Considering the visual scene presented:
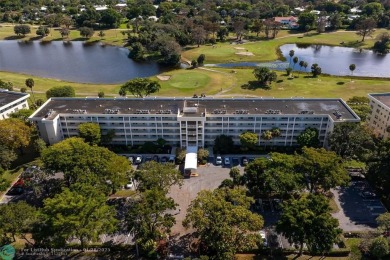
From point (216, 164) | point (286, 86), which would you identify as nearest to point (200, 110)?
point (216, 164)

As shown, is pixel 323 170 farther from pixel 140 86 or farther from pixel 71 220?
pixel 140 86

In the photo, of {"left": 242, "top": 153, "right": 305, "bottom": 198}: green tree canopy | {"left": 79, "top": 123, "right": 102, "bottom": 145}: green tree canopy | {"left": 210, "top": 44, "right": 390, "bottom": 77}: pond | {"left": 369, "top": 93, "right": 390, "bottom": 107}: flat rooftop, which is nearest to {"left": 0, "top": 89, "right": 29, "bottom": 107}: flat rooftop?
{"left": 79, "top": 123, "right": 102, "bottom": 145}: green tree canopy

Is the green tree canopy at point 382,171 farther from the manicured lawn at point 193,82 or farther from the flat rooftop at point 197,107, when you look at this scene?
the manicured lawn at point 193,82

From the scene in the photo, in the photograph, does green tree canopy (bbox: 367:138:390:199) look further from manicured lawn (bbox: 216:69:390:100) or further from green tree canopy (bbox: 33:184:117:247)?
green tree canopy (bbox: 33:184:117:247)

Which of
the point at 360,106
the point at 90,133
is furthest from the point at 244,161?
the point at 360,106

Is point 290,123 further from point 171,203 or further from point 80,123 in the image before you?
point 80,123
